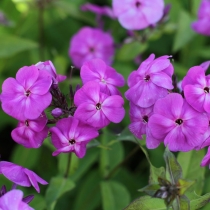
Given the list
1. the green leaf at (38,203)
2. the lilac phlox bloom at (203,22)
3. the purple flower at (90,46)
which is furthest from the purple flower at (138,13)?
the green leaf at (38,203)

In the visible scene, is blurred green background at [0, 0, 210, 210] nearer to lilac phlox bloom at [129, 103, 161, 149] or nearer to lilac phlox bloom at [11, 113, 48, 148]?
lilac phlox bloom at [129, 103, 161, 149]

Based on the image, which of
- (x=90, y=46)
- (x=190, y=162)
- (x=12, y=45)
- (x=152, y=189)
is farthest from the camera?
(x=90, y=46)

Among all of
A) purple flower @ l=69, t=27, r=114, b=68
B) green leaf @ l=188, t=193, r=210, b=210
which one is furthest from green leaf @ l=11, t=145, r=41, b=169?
green leaf @ l=188, t=193, r=210, b=210

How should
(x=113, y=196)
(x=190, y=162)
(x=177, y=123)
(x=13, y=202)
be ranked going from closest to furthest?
(x=13, y=202) → (x=177, y=123) → (x=190, y=162) → (x=113, y=196)

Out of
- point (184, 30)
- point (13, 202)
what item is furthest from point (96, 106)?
point (184, 30)

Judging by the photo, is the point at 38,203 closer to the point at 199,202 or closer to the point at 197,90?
the point at 199,202

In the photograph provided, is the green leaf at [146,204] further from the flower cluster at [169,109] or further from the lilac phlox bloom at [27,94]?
the lilac phlox bloom at [27,94]
